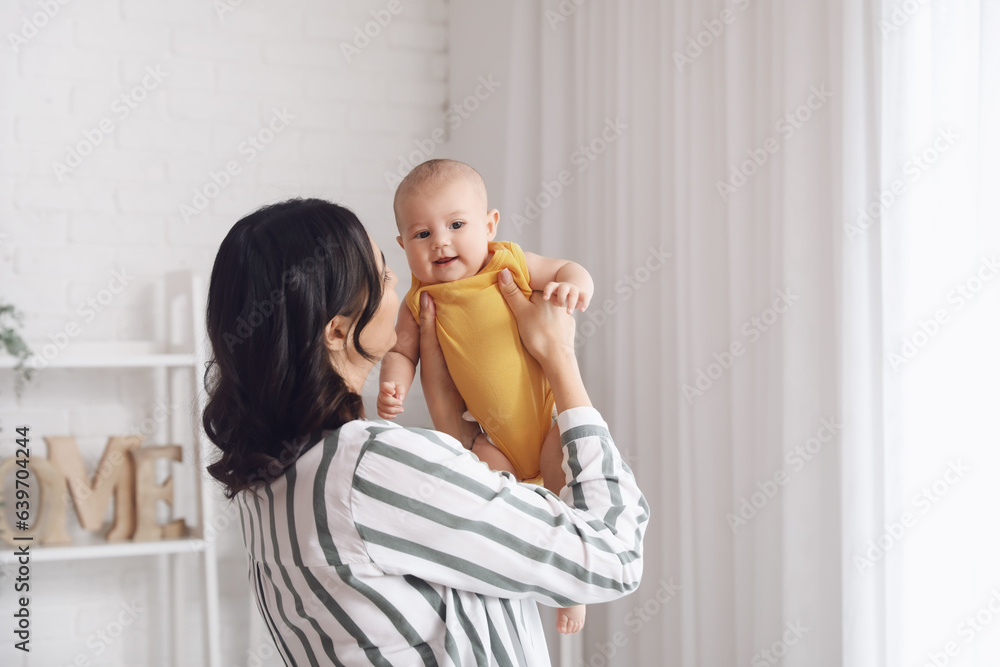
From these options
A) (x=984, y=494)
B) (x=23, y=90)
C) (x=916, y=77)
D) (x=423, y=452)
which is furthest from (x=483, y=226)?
(x=23, y=90)

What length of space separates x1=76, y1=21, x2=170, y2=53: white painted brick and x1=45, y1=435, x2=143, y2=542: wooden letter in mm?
1134

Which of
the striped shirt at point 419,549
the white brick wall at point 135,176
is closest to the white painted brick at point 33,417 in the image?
the white brick wall at point 135,176

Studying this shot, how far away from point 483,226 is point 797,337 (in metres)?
0.65

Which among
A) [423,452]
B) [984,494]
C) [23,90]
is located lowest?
[984,494]

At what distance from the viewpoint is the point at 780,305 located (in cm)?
163

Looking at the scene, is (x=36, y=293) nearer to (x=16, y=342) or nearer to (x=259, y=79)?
(x=16, y=342)

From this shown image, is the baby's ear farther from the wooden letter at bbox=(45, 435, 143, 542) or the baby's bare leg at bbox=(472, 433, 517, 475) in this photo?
the wooden letter at bbox=(45, 435, 143, 542)

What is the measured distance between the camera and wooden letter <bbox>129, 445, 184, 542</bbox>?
2111 mm

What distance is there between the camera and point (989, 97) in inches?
48.6

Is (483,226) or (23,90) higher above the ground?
(23,90)

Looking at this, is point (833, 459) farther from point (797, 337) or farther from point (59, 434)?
point (59, 434)

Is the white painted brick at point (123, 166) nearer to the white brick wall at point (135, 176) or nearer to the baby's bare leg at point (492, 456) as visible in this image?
the white brick wall at point (135, 176)

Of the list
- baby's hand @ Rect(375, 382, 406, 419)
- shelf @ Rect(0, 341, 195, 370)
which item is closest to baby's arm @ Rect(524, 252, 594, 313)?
baby's hand @ Rect(375, 382, 406, 419)

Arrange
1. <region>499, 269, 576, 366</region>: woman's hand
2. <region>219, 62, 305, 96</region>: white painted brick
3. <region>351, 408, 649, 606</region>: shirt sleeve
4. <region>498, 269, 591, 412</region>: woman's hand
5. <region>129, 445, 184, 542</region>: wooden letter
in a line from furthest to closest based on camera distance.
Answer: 1. <region>219, 62, 305, 96</region>: white painted brick
2. <region>129, 445, 184, 542</region>: wooden letter
3. <region>499, 269, 576, 366</region>: woman's hand
4. <region>498, 269, 591, 412</region>: woman's hand
5. <region>351, 408, 649, 606</region>: shirt sleeve
